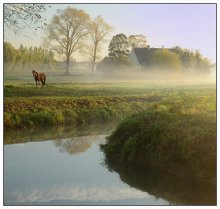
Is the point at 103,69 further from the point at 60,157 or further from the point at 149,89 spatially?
the point at 60,157

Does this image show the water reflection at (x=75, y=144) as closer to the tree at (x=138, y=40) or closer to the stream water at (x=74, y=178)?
the stream water at (x=74, y=178)

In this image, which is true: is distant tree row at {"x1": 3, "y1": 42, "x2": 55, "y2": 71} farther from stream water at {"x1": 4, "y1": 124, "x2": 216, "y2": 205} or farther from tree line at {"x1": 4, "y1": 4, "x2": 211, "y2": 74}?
stream water at {"x1": 4, "y1": 124, "x2": 216, "y2": 205}

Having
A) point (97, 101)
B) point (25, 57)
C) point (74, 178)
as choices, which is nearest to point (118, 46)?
point (97, 101)

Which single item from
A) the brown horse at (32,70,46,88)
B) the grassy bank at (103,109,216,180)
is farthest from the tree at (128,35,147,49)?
the brown horse at (32,70,46,88)

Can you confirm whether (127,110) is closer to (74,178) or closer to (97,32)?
(97,32)

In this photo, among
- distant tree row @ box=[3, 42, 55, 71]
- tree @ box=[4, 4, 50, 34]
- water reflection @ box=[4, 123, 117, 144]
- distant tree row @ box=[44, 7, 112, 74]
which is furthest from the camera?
water reflection @ box=[4, 123, 117, 144]
